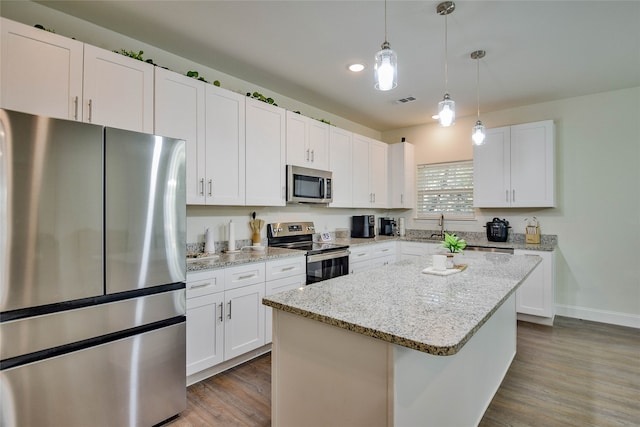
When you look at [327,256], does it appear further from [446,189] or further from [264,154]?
[446,189]

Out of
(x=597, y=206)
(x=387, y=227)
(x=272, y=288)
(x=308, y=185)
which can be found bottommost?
(x=272, y=288)

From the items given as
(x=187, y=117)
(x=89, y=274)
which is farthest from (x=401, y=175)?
(x=89, y=274)

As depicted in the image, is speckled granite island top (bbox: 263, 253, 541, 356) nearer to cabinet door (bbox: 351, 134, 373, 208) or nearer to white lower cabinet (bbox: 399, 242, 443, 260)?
white lower cabinet (bbox: 399, 242, 443, 260)

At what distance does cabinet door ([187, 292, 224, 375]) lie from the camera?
2.27 meters

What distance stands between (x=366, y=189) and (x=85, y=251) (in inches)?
141

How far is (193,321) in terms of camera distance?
7.50ft

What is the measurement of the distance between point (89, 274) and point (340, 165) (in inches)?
120

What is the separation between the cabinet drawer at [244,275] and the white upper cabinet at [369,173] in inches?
80.2

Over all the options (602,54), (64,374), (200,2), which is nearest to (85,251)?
(64,374)

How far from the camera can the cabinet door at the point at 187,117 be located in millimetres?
2406

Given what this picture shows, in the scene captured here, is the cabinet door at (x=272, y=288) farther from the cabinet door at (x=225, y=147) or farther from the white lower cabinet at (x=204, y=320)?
the cabinet door at (x=225, y=147)

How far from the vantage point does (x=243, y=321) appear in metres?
2.62

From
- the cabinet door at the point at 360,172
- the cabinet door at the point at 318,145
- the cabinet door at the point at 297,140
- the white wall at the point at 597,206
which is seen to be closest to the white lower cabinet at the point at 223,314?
the cabinet door at the point at 297,140

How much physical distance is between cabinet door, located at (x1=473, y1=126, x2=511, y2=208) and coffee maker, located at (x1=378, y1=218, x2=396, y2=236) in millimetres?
1281
